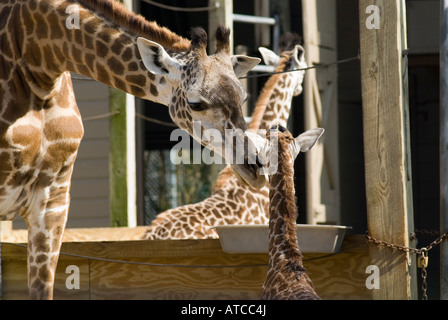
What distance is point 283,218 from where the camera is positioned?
4.39m

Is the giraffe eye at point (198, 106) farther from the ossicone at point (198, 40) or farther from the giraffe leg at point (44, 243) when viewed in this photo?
the giraffe leg at point (44, 243)

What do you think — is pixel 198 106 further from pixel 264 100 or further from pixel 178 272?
pixel 264 100

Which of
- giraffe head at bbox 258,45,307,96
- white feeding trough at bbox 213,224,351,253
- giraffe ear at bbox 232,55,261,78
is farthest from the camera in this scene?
giraffe head at bbox 258,45,307,96

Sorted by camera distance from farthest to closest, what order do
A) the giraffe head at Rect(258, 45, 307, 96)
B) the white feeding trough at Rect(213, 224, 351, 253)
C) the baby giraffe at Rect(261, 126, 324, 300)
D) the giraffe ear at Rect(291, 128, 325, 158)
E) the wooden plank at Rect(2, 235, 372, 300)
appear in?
the giraffe head at Rect(258, 45, 307, 96) → the wooden plank at Rect(2, 235, 372, 300) → the white feeding trough at Rect(213, 224, 351, 253) → the giraffe ear at Rect(291, 128, 325, 158) → the baby giraffe at Rect(261, 126, 324, 300)

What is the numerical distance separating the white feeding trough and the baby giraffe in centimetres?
42

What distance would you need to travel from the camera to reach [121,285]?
5438 mm

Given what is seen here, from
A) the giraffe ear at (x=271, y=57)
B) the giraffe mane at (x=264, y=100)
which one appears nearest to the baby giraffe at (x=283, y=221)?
the giraffe mane at (x=264, y=100)

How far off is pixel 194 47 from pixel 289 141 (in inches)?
32.2

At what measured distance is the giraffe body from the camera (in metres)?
6.30

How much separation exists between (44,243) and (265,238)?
4.65 feet
